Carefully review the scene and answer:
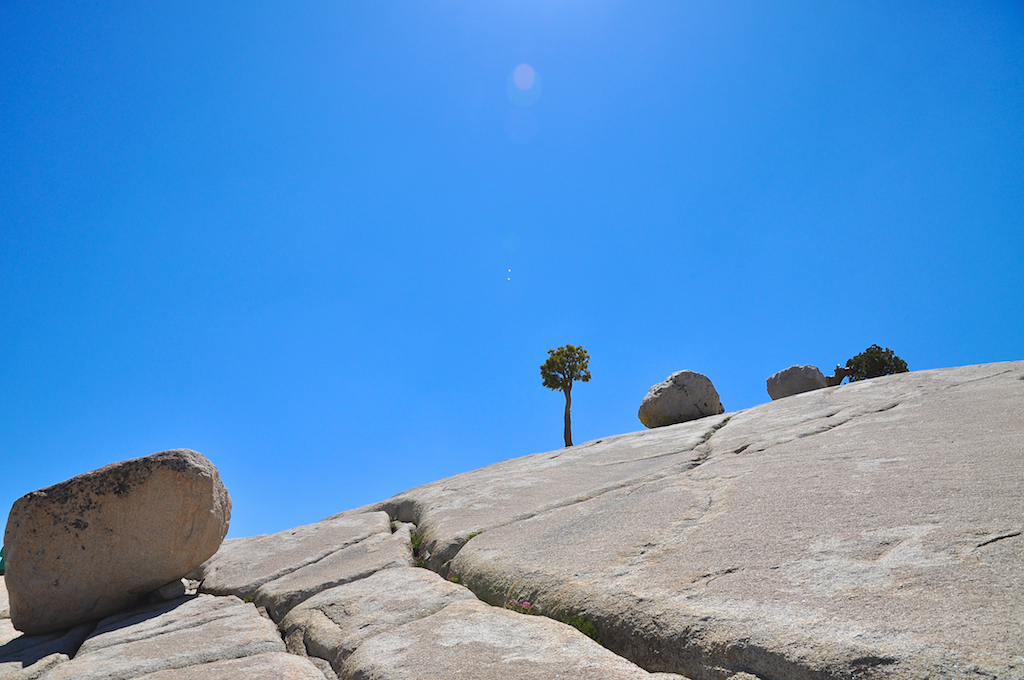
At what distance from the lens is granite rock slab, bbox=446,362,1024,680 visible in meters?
3.00

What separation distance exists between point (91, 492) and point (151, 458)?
2.88 feet

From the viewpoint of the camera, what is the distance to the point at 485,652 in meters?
4.03

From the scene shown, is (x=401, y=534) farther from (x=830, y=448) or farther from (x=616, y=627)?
(x=830, y=448)

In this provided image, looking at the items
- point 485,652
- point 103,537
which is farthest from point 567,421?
point 485,652

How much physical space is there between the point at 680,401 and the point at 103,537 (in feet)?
61.3

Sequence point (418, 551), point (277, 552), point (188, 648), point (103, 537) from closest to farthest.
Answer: point (188, 648)
point (103, 537)
point (418, 551)
point (277, 552)

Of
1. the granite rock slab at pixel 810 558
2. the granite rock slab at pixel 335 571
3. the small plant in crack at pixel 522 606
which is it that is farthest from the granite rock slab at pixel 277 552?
the small plant in crack at pixel 522 606

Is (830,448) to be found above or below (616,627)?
above

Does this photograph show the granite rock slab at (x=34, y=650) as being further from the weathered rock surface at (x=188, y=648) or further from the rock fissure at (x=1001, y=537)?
the rock fissure at (x=1001, y=537)

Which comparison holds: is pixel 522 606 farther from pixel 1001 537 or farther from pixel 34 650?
pixel 34 650

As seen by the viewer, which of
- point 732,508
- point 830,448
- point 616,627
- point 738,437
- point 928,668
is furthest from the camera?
point 738,437

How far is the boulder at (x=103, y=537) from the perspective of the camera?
7.68 metres

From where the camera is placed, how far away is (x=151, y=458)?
8.14 metres

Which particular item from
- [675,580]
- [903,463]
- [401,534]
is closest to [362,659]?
[675,580]
